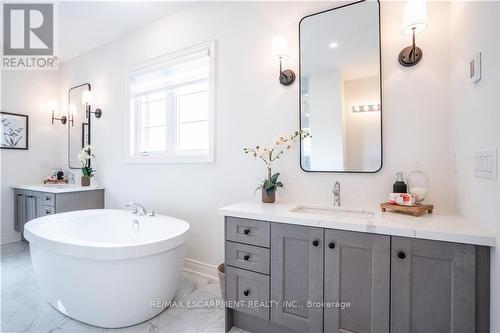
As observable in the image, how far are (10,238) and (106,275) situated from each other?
3121mm

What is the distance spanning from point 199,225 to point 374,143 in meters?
1.75

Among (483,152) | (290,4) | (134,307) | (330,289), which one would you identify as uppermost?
(290,4)

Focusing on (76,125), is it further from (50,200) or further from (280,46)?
(280,46)

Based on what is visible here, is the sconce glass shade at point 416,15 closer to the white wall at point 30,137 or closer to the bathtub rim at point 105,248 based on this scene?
the bathtub rim at point 105,248

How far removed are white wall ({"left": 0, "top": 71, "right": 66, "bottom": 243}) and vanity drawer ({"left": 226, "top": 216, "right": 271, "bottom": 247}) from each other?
12.1 feet

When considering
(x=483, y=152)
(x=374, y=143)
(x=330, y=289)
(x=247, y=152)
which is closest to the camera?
(x=483, y=152)

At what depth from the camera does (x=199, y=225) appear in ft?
8.40

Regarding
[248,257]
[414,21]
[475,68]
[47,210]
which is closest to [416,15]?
[414,21]

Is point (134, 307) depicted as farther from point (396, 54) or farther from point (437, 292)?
point (396, 54)

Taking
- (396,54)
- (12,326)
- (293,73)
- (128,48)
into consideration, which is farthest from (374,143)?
(128,48)

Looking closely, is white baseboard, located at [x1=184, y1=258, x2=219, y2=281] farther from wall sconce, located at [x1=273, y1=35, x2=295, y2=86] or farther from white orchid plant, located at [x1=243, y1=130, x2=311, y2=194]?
wall sconce, located at [x1=273, y1=35, x2=295, y2=86]

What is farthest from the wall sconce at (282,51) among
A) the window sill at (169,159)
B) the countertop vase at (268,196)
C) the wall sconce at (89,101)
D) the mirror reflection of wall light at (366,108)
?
the wall sconce at (89,101)

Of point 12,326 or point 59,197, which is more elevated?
point 59,197

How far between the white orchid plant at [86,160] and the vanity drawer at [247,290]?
272 centimetres
